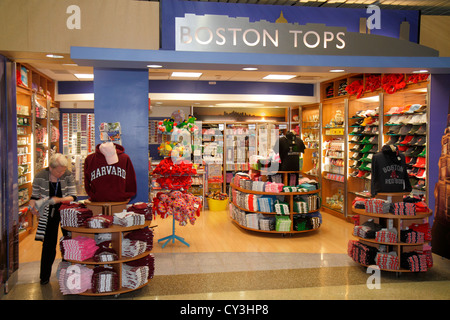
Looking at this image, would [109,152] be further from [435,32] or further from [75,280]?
[435,32]

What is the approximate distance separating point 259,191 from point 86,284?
12.6 ft

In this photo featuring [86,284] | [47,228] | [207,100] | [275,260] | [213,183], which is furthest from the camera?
[213,183]

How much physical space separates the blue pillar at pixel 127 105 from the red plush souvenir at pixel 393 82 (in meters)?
4.42

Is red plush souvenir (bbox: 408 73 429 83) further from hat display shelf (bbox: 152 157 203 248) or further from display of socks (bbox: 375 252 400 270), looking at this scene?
hat display shelf (bbox: 152 157 203 248)

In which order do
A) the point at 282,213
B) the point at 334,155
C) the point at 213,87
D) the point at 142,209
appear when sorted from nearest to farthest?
the point at 142,209 → the point at 282,213 → the point at 334,155 → the point at 213,87

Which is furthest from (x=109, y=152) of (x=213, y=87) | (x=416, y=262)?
(x=213, y=87)

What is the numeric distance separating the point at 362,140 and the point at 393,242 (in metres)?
3.57

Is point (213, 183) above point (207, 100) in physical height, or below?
below

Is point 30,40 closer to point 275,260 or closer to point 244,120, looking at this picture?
point 275,260

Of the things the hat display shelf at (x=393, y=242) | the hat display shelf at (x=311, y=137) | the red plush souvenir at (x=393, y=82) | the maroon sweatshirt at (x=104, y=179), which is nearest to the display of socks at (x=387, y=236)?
the hat display shelf at (x=393, y=242)

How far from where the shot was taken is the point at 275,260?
624 cm

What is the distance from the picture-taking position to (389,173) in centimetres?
574

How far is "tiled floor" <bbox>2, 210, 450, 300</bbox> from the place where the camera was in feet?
15.9
